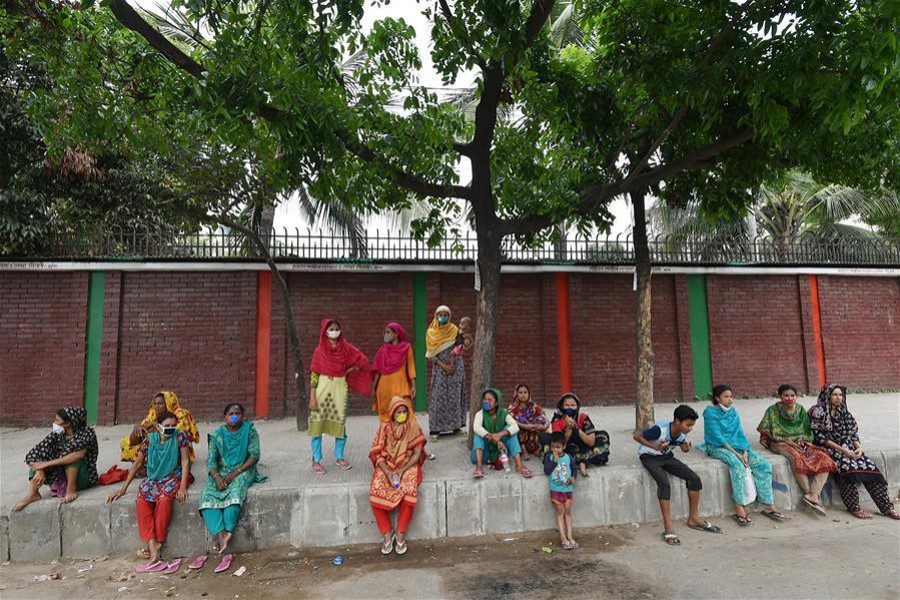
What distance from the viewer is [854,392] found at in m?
9.91

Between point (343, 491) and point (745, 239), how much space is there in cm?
892

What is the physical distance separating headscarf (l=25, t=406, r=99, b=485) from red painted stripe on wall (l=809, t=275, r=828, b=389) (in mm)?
11771

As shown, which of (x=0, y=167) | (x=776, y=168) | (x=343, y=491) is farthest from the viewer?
(x=0, y=167)

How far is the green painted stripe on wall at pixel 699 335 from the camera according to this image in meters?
9.33

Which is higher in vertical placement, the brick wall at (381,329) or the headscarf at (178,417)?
the brick wall at (381,329)

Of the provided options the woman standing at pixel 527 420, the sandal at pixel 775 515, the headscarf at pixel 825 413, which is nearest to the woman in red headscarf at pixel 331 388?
the woman standing at pixel 527 420

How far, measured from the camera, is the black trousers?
15.2ft

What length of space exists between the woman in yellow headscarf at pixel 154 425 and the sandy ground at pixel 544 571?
1007 millimetres

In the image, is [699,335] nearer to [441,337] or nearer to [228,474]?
[441,337]

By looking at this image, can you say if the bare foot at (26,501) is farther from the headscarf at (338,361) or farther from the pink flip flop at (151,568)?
the headscarf at (338,361)

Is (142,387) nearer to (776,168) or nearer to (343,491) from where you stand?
(343,491)

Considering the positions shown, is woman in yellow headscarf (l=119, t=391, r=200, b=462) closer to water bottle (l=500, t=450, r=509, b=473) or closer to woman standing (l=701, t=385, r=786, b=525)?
water bottle (l=500, t=450, r=509, b=473)

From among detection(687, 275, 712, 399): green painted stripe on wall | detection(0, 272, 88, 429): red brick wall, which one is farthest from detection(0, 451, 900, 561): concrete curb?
detection(687, 275, 712, 399): green painted stripe on wall

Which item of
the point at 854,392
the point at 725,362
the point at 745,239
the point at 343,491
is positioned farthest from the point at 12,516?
the point at 854,392
